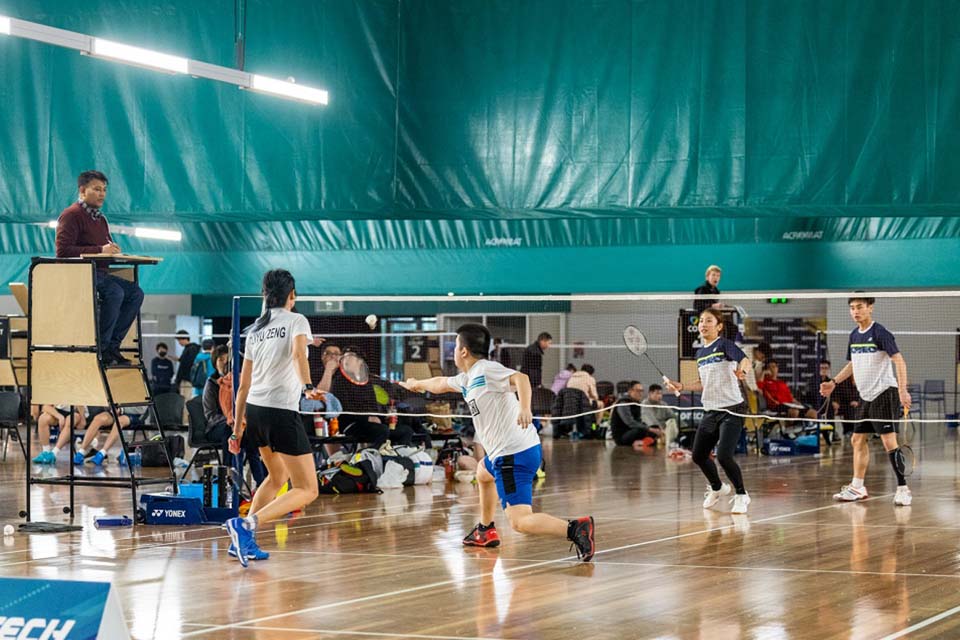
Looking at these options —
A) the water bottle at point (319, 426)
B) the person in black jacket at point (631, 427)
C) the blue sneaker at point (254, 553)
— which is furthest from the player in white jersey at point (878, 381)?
the person in black jacket at point (631, 427)

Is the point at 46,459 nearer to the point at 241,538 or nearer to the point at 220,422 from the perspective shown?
the point at 220,422

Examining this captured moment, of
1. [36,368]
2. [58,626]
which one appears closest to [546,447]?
[36,368]

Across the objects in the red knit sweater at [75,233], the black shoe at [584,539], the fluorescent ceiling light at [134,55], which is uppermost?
the fluorescent ceiling light at [134,55]

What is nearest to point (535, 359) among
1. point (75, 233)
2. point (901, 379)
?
point (901, 379)

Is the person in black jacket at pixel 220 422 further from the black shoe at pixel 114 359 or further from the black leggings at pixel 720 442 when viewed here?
the black leggings at pixel 720 442

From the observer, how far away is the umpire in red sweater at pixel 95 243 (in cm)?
1068

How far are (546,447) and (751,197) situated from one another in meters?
7.10

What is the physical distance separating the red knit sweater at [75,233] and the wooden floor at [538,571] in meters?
2.40

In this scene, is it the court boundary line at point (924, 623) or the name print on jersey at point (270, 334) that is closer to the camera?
the court boundary line at point (924, 623)

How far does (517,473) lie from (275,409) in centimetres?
173

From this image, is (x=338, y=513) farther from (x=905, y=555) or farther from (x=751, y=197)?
(x=751, y=197)

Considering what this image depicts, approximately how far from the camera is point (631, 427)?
22516mm

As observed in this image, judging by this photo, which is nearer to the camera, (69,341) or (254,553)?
(254,553)

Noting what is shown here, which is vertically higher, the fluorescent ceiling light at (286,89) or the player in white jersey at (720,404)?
the fluorescent ceiling light at (286,89)
